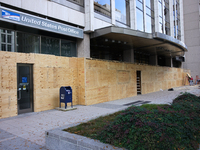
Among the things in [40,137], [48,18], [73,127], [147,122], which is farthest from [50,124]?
[48,18]

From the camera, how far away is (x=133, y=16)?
58.2ft

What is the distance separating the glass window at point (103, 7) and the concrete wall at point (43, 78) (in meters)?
5.15

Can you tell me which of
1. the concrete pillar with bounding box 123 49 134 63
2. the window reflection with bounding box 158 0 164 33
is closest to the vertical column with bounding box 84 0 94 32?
the concrete pillar with bounding box 123 49 134 63

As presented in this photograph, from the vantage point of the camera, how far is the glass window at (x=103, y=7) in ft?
44.6

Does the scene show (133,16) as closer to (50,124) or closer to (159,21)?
(159,21)

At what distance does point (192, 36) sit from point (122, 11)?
27.0 meters

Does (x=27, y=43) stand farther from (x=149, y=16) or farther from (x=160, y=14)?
(x=160, y=14)

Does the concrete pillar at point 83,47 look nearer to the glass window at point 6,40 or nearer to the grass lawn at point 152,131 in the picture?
the glass window at point 6,40

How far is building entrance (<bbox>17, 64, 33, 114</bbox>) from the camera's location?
8578 millimetres

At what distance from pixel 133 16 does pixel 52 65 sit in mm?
11515

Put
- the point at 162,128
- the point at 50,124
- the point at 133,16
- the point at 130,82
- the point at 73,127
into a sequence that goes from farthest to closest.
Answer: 1. the point at 133,16
2. the point at 130,82
3. the point at 50,124
4. the point at 73,127
5. the point at 162,128

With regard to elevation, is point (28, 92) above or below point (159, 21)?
below

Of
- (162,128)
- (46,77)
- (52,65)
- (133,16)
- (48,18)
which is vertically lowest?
(162,128)

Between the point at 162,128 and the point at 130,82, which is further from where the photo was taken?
the point at 130,82
